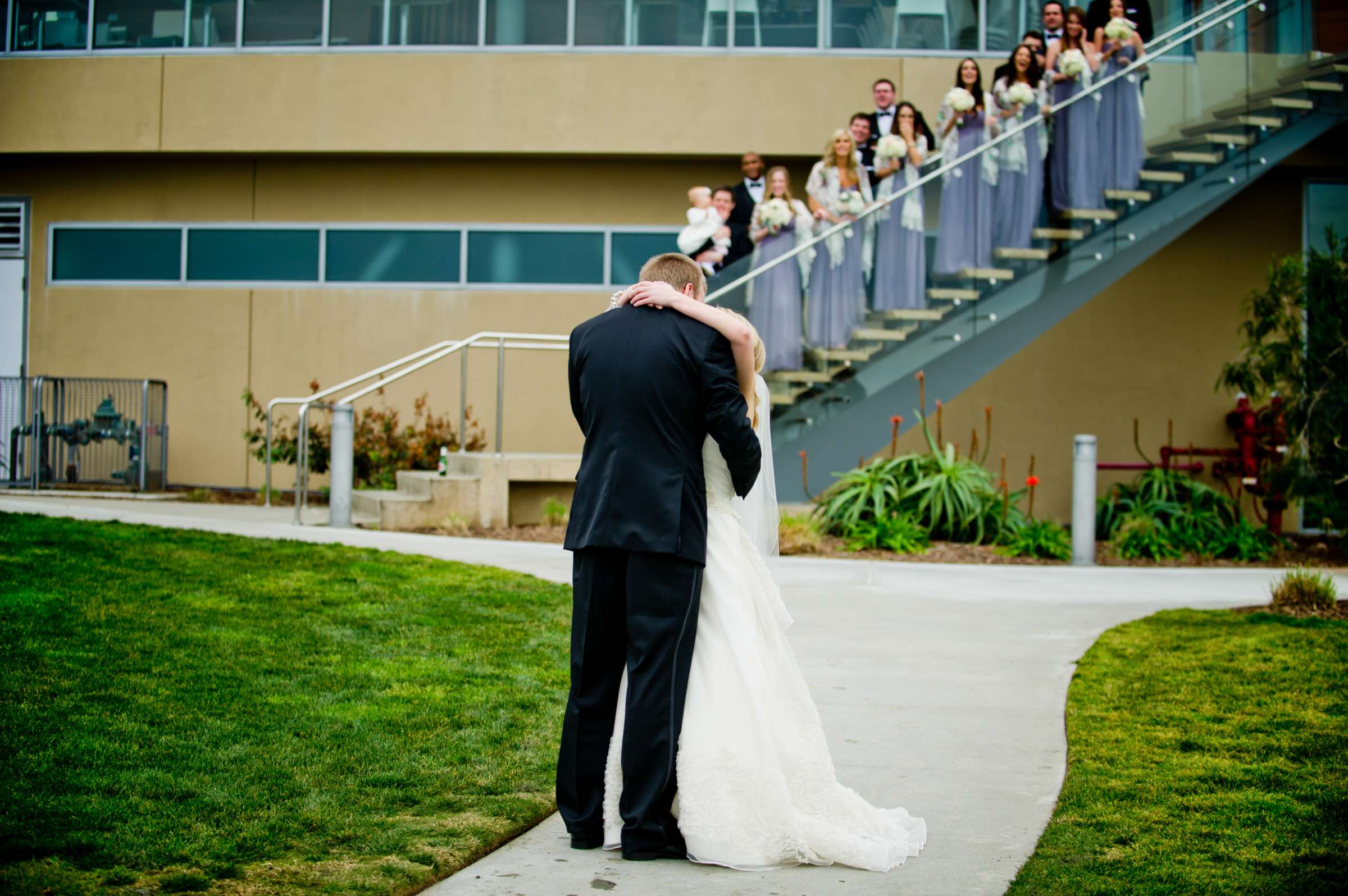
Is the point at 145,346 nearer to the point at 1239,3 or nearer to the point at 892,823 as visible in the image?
the point at 1239,3

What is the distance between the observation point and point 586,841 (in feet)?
14.2

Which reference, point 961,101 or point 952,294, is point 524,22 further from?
point 952,294

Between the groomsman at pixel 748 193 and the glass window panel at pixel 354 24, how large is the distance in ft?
19.7

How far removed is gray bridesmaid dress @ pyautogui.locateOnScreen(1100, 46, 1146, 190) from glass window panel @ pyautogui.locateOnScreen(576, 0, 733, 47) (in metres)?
5.19

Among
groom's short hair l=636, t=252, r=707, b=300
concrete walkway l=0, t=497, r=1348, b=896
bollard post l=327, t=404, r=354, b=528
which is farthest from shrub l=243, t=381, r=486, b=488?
groom's short hair l=636, t=252, r=707, b=300

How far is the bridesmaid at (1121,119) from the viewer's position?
12.9 m

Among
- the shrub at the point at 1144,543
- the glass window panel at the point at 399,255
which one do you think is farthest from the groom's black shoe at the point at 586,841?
the glass window panel at the point at 399,255

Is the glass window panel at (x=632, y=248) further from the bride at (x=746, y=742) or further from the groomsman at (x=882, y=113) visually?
the bride at (x=746, y=742)

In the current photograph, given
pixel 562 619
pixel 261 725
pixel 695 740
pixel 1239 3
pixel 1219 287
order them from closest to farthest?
pixel 695 740, pixel 261 725, pixel 562 619, pixel 1239 3, pixel 1219 287

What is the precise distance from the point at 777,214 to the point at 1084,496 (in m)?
3.86

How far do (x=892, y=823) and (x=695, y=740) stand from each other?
75cm

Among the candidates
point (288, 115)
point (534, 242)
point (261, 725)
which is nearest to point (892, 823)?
point (261, 725)

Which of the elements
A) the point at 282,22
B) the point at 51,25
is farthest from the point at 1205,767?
the point at 51,25

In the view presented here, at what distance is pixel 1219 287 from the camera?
16.6 m
